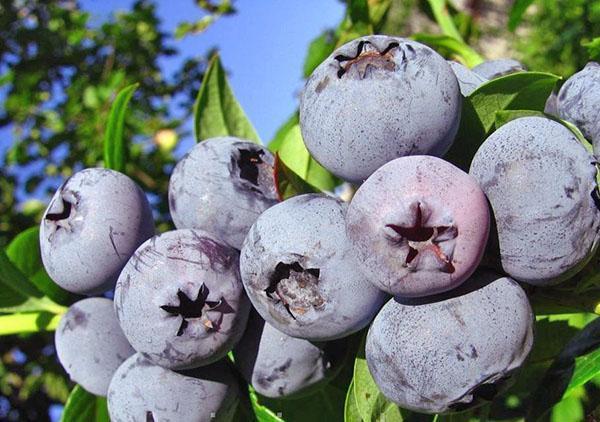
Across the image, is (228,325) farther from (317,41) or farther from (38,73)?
(38,73)

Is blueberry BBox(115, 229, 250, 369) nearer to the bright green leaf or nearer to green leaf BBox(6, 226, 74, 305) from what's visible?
green leaf BBox(6, 226, 74, 305)

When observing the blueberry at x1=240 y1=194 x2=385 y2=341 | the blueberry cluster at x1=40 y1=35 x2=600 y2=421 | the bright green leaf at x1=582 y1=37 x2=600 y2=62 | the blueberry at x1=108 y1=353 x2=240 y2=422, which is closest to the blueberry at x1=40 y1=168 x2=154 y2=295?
the blueberry cluster at x1=40 y1=35 x2=600 y2=421

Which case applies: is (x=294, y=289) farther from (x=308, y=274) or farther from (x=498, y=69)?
(x=498, y=69)

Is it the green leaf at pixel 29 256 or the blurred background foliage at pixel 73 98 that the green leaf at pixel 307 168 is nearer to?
the green leaf at pixel 29 256

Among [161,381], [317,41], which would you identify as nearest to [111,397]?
[161,381]

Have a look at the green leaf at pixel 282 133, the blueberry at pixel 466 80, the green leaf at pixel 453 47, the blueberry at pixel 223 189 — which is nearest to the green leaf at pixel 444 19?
the green leaf at pixel 453 47
